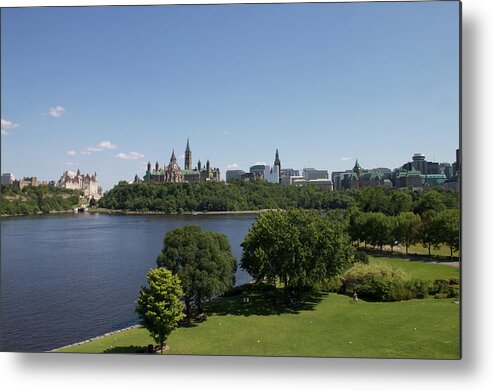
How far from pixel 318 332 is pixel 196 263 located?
2.78 meters

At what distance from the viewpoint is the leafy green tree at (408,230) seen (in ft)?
53.4

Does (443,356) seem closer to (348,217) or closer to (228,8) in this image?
(228,8)

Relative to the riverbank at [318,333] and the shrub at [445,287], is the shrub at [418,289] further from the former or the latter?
the riverbank at [318,333]

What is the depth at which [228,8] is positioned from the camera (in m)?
6.82

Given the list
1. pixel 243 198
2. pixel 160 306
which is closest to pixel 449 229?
pixel 160 306

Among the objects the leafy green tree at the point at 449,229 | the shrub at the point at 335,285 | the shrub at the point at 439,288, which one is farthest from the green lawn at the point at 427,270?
the shrub at the point at 335,285

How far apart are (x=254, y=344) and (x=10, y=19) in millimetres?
6701

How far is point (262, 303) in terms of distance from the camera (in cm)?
984

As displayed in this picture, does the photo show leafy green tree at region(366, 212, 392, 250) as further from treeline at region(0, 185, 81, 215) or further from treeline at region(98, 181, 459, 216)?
treeline at region(0, 185, 81, 215)

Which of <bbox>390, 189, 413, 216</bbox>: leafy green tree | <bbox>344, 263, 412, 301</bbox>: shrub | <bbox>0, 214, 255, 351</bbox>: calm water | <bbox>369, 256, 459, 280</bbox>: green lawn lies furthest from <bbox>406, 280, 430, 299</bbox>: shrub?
<bbox>390, 189, 413, 216</bbox>: leafy green tree

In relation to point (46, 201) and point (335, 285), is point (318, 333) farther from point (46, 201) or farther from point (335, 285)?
point (46, 201)

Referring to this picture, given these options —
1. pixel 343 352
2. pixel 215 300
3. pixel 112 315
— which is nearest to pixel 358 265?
pixel 215 300

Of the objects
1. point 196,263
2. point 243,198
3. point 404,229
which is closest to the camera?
point 196,263

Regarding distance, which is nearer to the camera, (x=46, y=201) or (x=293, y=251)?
(x=293, y=251)
